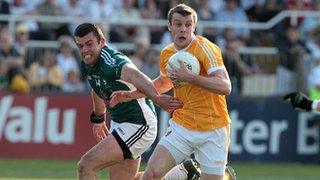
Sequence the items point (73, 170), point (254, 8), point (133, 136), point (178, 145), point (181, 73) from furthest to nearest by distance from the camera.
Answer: point (254, 8) < point (73, 170) < point (133, 136) < point (178, 145) < point (181, 73)

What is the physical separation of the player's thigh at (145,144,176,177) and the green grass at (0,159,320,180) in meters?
5.64

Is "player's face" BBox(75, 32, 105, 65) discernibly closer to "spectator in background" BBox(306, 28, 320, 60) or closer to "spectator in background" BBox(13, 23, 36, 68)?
"spectator in background" BBox(13, 23, 36, 68)

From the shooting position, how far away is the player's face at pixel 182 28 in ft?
35.7

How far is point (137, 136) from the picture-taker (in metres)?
11.6

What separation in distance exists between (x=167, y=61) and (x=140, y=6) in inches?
445

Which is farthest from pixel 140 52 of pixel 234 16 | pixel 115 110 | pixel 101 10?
pixel 115 110

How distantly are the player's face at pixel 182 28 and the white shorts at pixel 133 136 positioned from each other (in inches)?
47.0

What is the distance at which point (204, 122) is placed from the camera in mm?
11094

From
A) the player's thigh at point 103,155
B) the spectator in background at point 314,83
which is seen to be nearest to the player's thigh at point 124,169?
the player's thigh at point 103,155

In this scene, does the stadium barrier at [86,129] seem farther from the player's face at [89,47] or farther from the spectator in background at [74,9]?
the player's face at [89,47]

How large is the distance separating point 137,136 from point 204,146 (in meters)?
0.86

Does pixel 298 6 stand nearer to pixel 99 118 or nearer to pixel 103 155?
Answer: pixel 99 118

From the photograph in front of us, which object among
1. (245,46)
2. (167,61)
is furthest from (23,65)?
(167,61)

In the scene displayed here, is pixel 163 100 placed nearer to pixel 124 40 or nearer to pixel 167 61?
pixel 167 61
